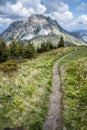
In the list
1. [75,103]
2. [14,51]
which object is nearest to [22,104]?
[75,103]

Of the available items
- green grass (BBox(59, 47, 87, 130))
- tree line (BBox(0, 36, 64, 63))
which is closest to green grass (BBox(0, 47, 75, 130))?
green grass (BBox(59, 47, 87, 130))

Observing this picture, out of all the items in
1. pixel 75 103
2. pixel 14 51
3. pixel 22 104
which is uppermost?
pixel 14 51

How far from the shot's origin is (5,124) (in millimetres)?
13430

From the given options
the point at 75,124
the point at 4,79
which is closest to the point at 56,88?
Answer: the point at 4,79

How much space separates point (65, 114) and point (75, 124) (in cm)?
148

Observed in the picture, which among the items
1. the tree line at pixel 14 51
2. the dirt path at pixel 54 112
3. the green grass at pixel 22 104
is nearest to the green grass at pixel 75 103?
the dirt path at pixel 54 112

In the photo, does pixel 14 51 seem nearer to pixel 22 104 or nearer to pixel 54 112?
pixel 22 104

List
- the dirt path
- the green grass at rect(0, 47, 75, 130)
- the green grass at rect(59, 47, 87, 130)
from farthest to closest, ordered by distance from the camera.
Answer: the green grass at rect(59, 47, 87, 130) → the green grass at rect(0, 47, 75, 130) → the dirt path

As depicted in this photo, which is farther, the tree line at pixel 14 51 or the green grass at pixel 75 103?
the tree line at pixel 14 51

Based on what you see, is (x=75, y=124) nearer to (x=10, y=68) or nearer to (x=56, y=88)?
(x=56, y=88)

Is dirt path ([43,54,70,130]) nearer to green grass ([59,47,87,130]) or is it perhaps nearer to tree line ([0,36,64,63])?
green grass ([59,47,87,130])

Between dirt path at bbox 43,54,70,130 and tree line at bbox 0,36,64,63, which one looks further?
tree line at bbox 0,36,64,63

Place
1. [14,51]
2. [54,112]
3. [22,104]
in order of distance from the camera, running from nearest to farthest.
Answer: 1. [54,112]
2. [22,104]
3. [14,51]

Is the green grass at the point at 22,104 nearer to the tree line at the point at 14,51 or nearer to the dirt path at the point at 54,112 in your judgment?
the dirt path at the point at 54,112
